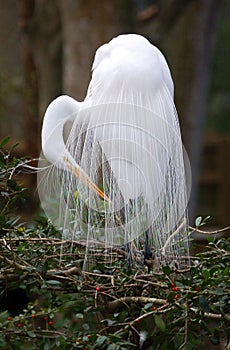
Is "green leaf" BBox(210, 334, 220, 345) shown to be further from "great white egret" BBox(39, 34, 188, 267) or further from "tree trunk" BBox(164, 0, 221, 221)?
"tree trunk" BBox(164, 0, 221, 221)

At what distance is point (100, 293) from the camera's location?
1.49 meters

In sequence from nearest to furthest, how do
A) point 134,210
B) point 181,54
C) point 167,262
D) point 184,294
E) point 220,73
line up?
point 184,294, point 167,262, point 134,210, point 181,54, point 220,73

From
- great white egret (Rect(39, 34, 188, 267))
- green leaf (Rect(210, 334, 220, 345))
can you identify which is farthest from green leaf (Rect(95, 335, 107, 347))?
great white egret (Rect(39, 34, 188, 267))

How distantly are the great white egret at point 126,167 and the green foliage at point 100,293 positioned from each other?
0.40ft

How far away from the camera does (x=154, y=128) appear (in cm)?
194

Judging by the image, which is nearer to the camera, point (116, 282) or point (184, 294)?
point (184, 294)

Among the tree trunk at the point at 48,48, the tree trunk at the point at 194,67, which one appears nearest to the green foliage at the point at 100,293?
the tree trunk at the point at 194,67

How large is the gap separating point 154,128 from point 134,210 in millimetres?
235

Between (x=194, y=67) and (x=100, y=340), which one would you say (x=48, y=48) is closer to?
(x=194, y=67)

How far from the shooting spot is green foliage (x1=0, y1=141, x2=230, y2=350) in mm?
1358

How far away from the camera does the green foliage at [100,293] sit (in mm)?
1358

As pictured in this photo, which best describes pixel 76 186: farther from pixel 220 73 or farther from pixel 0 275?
pixel 220 73

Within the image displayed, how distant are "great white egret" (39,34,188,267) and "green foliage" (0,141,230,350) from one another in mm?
123

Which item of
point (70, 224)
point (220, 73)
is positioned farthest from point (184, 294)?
point (220, 73)
